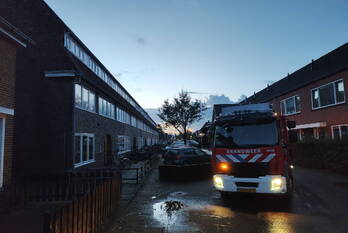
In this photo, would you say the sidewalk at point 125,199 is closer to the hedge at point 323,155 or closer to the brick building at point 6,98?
the brick building at point 6,98

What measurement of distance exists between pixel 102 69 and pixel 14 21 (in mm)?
8543

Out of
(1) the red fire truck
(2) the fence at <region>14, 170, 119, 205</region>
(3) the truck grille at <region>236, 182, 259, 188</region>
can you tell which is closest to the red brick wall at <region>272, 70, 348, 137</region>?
(1) the red fire truck

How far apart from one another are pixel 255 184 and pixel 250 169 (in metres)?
0.44

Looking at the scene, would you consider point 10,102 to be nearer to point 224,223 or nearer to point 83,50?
point 224,223

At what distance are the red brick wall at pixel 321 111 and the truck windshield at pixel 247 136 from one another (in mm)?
10671

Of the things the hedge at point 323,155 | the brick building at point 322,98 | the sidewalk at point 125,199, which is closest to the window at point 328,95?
the brick building at point 322,98

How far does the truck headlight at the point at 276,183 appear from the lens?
21.5 feet

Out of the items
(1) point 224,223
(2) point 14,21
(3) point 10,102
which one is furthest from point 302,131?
(2) point 14,21

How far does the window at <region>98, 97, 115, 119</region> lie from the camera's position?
1706 centimetres

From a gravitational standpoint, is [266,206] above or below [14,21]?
below

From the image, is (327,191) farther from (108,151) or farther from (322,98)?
(108,151)

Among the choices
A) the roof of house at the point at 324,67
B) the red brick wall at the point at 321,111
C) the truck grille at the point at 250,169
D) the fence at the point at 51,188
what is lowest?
the fence at the point at 51,188

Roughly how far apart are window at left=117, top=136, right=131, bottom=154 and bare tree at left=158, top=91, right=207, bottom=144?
13.4 meters

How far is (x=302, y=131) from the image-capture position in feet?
65.6
